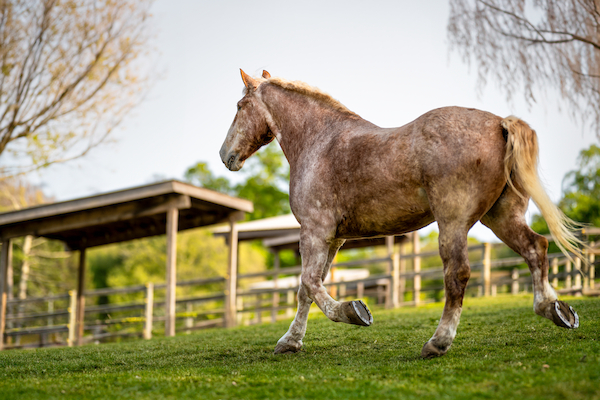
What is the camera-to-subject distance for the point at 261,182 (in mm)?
43000

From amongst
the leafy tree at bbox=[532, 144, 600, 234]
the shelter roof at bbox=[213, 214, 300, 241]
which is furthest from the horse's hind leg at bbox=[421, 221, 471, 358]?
the leafy tree at bbox=[532, 144, 600, 234]

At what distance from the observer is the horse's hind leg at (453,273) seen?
143 inches

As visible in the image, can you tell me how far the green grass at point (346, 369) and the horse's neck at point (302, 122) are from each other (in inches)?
68.4

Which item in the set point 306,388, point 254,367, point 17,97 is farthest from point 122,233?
point 306,388

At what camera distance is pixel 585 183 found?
26734 mm

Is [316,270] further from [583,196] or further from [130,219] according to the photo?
[583,196]

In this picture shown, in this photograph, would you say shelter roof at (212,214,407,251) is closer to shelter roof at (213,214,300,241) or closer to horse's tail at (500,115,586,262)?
shelter roof at (213,214,300,241)

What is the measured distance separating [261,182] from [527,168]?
39585mm

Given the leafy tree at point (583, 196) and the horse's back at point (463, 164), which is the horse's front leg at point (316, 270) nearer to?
the horse's back at point (463, 164)

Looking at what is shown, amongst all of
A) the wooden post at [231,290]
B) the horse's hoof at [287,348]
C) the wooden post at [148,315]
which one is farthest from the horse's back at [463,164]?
the wooden post at [148,315]

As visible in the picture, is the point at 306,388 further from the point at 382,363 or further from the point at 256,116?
the point at 256,116

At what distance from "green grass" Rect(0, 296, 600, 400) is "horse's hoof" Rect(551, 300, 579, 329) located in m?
0.19

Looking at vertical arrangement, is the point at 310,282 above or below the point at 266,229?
below

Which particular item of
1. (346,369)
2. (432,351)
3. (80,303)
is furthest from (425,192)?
(80,303)
